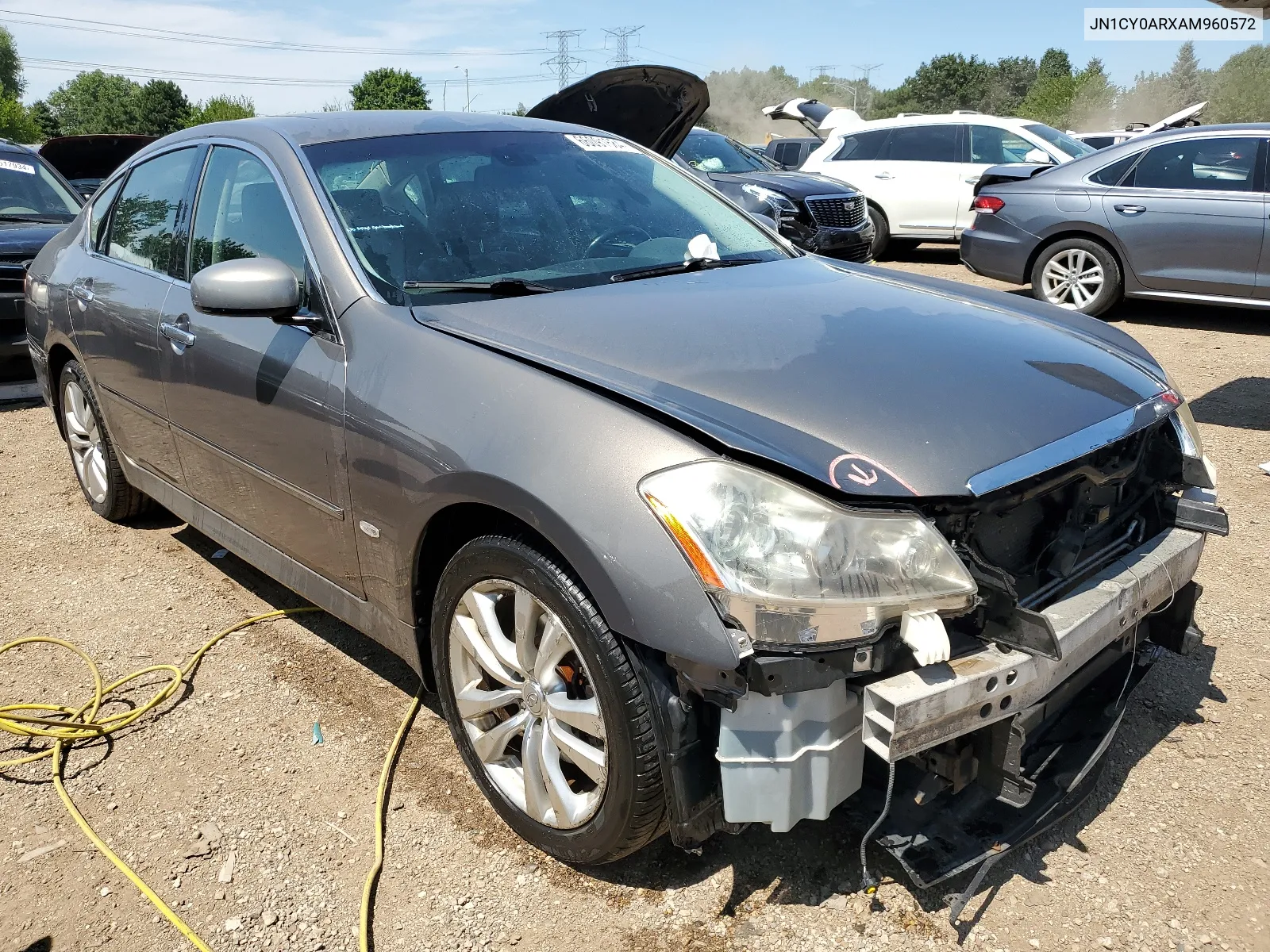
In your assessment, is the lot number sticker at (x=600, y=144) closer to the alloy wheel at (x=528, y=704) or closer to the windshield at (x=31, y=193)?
the alloy wheel at (x=528, y=704)

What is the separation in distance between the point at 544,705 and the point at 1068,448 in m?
1.29

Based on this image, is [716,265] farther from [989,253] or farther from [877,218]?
[877,218]

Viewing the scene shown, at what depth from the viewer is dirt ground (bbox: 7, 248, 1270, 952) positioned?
223 centimetres

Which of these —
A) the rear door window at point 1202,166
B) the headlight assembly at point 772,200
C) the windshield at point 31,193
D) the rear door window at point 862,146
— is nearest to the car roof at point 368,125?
the windshield at point 31,193

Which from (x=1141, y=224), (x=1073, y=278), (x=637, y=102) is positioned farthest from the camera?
(x=1073, y=278)

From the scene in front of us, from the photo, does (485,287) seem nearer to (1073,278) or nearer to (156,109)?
(1073,278)

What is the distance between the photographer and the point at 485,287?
2705 millimetres

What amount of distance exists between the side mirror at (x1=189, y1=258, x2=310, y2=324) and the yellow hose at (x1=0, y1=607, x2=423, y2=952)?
49.9 inches

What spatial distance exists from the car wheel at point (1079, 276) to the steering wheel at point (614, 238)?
6.38 meters

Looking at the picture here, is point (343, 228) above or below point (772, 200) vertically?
above

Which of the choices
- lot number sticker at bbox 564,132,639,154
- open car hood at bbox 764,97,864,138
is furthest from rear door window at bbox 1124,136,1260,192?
open car hood at bbox 764,97,864,138

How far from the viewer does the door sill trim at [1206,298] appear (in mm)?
7609

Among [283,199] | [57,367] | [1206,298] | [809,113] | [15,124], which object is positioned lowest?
[1206,298]

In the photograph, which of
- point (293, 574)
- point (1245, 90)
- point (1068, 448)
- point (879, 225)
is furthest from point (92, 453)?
point (1245, 90)
